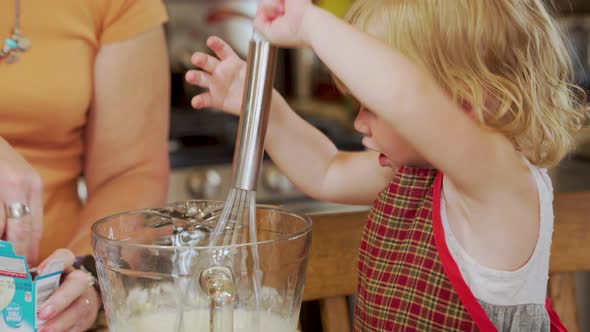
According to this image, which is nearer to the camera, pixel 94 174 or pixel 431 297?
pixel 431 297

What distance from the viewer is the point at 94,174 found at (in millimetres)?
1119

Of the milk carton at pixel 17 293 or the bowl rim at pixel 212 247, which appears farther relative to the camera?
the milk carton at pixel 17 293

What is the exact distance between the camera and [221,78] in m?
0.93

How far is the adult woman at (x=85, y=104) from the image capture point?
1016 mm

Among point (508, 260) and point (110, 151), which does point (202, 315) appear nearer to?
point (508, 260)

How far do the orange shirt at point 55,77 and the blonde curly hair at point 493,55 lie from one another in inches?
16.4

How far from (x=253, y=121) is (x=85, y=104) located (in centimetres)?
45

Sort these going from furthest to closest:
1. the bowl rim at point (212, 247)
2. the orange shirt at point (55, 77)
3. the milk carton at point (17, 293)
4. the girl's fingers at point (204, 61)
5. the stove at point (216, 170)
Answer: the stove at point (216, 170) < the orange shirt at point (55, 77) < the girl's fingers at point (204, 61) < the milk carton at point (17, 293) < the bowl rim at point (212, 247)

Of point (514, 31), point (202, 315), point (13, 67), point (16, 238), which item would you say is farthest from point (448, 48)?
point (13, 67)

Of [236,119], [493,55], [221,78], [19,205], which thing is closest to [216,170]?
[236,119]

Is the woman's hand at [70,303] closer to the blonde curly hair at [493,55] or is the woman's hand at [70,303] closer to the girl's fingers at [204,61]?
the girl's fingers at [204,61]

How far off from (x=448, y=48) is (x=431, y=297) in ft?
0.80

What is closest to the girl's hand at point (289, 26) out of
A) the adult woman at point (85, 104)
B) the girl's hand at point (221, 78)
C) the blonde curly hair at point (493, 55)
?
the blonde curly hair at point (493, 55)

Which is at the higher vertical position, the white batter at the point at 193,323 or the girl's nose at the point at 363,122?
the girl's nose at the point at 363,122
